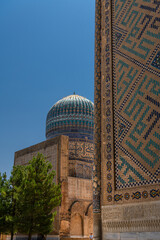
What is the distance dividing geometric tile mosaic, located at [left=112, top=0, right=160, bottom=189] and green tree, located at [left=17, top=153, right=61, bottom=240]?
4505 mm

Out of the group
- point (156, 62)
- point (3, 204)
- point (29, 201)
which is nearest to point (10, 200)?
point (3, 204)

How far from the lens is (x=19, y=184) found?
848 cm

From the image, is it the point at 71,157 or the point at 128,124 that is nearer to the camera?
the point at 128,124

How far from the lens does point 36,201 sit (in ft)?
25.2

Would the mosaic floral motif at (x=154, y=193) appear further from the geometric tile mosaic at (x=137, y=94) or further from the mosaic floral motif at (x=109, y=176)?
the mosaic floral motif at (x=109, y=176)

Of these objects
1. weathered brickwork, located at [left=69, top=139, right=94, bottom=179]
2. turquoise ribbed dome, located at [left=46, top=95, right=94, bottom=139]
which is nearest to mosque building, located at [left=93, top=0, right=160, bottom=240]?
weathered brickwork, located at [left=69, top=139, right=94, bottom=179]

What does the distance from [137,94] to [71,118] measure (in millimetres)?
11103

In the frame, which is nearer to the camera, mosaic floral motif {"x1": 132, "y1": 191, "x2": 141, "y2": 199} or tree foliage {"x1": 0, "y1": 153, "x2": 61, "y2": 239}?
mosaic floral motif {"x1": 132, "y1": 191, "x2": 141, "y2": 199}

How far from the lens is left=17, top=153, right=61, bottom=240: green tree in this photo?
24.7 feet

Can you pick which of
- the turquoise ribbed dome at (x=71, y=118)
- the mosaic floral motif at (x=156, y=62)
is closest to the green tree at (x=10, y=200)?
the mosaic floral motif at (x=156, y=62)

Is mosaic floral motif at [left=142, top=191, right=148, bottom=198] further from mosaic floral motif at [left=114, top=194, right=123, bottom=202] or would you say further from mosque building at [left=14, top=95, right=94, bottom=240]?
mosque building at [left=14, top=95, right=94, bottom=240]

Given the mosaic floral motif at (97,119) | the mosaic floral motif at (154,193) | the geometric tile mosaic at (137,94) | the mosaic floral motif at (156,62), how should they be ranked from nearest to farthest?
the mosaic floral motif at (154,193), the geometric tile mosaic at (137,94), the mosaic floral motif at (156,62), the mosaic floral motif at (97,119)

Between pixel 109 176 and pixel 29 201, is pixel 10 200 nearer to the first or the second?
pixel 29 201

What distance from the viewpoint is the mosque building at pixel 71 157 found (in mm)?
10828
